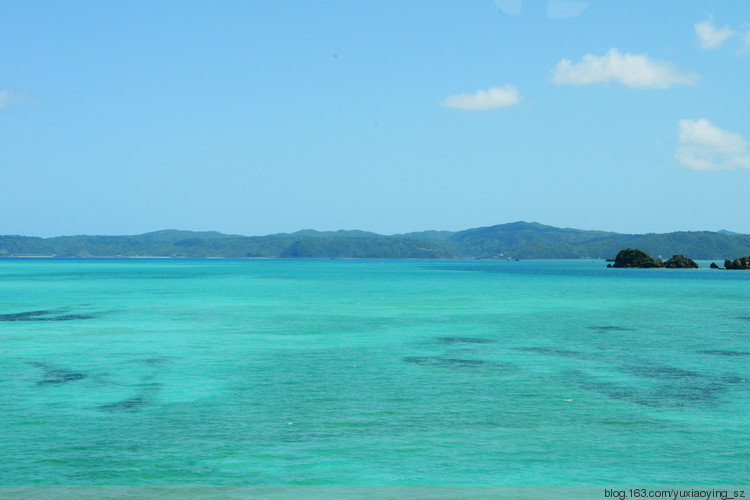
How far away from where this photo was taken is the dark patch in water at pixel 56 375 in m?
19.9

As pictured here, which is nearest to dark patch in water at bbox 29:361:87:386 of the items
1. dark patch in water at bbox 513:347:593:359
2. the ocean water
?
the ocean water

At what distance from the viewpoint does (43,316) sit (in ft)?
139

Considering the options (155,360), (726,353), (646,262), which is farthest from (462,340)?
(646,262)

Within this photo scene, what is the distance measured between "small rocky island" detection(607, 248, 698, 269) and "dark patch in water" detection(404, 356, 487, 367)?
17214 cm

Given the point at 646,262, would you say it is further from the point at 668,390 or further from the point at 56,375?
the point at 56,375

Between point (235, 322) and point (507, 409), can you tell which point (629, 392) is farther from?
point (235, 322)

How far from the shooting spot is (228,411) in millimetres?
16219

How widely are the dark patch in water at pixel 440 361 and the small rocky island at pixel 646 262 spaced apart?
565 ft

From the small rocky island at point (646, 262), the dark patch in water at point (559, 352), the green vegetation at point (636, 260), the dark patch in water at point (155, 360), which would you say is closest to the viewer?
the dark patch in water at point (155, 360)

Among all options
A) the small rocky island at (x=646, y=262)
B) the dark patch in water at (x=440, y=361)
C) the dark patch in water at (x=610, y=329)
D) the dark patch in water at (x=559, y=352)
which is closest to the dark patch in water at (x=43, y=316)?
the dark patch in water at (x=440, y=361)

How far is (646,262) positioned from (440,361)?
176 m

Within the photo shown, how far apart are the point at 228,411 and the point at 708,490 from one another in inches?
416

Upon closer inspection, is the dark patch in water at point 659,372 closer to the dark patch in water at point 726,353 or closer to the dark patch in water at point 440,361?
the dark patch in water at point 726,353

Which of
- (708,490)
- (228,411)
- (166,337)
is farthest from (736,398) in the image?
(166,337)
